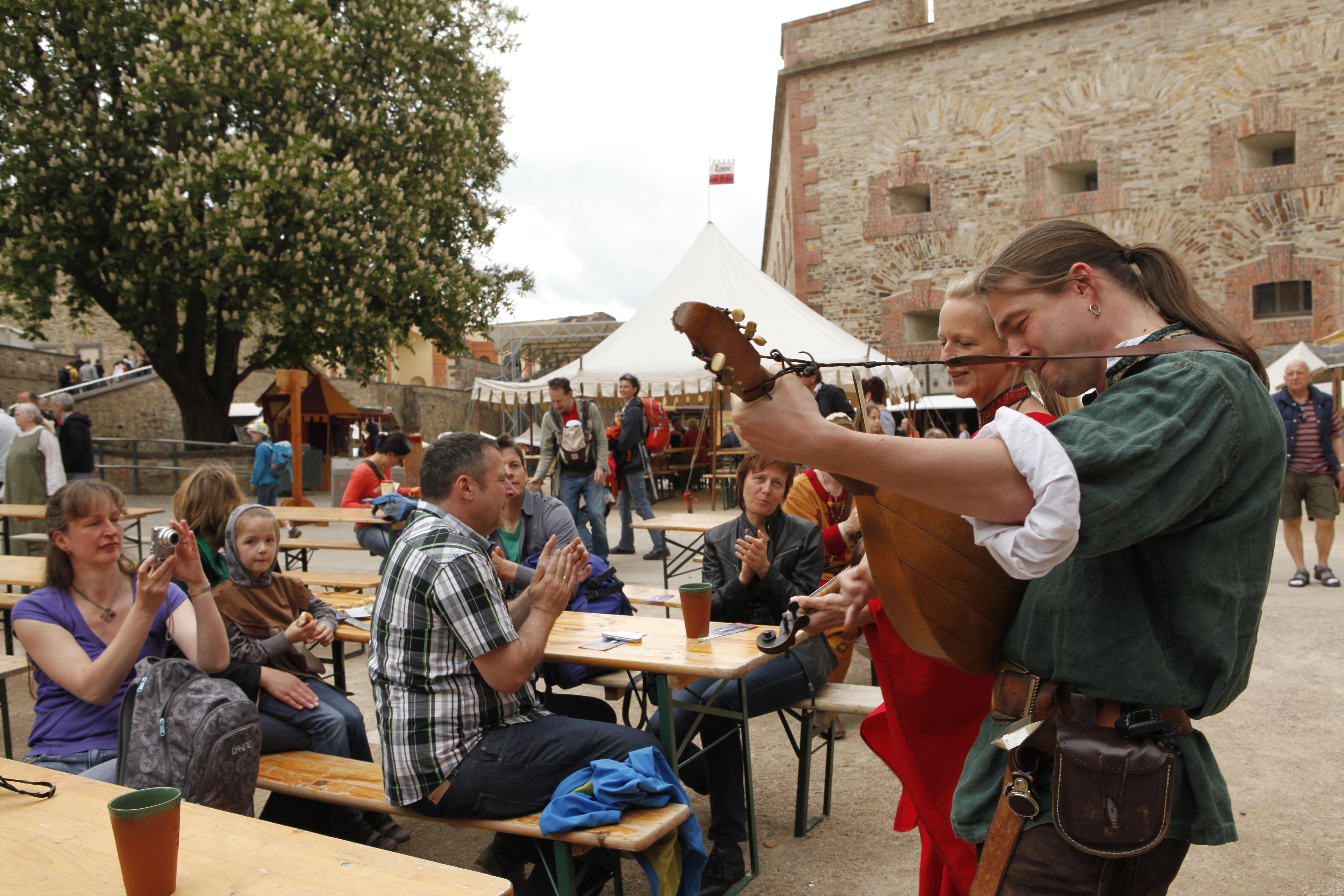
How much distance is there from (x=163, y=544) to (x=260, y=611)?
1141 millimetres

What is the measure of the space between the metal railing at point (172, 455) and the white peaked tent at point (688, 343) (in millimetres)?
5748

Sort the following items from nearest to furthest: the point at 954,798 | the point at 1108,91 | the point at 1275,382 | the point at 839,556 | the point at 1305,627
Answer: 1. the point at 954,798
2. the point at 839,556
3. the point at 1305,627
4. the point at 1275,382
5. the point at 1108,91

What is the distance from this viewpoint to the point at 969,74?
56.0 feet

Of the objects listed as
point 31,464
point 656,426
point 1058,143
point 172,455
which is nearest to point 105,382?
point 172,455

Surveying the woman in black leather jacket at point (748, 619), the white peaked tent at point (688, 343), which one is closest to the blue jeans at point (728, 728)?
the woman in black leather jacket at point (748, 619)

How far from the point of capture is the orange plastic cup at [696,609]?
304 cm

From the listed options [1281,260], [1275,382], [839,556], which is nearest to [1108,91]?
[1281,260]

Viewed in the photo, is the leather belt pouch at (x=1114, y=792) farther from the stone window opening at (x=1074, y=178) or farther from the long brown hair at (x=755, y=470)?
the stone window opening at (x=1074, y=178)

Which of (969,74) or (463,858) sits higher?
(969,74)

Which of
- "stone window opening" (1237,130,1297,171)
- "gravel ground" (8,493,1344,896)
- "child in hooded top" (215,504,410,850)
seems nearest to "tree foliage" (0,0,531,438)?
"gravel ground" (8,493,1344,896)

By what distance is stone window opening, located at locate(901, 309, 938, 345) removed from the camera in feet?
58.1

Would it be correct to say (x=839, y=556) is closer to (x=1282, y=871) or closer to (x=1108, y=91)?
(x=1282, y=871)

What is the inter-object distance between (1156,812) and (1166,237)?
17.5 m

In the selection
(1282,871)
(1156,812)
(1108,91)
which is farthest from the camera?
(1108,91)
